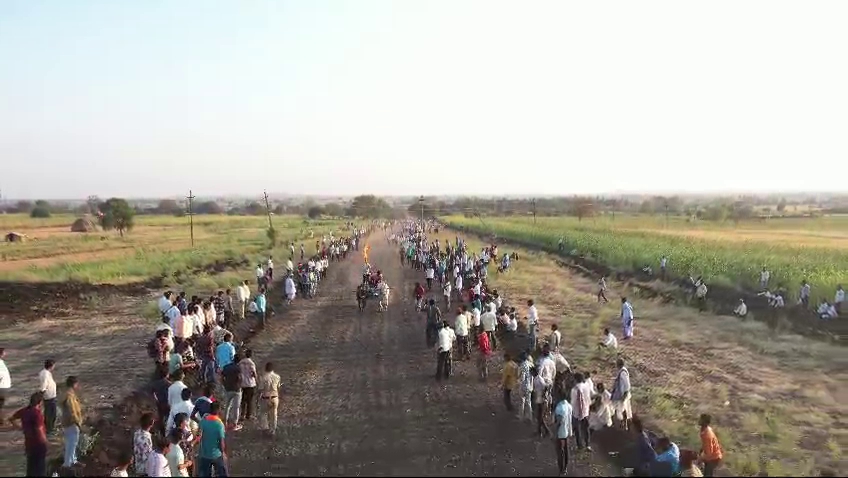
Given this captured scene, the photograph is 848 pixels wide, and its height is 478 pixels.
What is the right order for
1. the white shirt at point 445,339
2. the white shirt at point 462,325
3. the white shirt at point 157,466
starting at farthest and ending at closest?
1. the white shirt at point 462,325
2. the white shirt at point 445,339
3. the white shirt at point 157,466

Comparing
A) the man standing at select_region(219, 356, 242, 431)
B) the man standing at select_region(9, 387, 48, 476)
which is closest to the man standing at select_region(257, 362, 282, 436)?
the man standing at select_region(219, 356, 242, 431)

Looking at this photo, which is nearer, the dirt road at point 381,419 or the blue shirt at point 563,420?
the blue shirt at point 563,420

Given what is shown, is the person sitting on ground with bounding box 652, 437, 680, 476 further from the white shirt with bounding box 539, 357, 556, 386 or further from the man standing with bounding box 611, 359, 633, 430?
the white shirt with bounding box 539, 357, 556, 386

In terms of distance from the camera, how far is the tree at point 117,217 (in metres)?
70.2

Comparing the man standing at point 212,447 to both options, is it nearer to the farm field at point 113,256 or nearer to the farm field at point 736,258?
the farm field at point 736,258

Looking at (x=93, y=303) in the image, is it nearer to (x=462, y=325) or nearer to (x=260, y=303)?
(x=260, y=303)

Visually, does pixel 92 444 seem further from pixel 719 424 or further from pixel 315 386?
pixel 719 424

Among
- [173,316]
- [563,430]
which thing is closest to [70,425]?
[173,316]

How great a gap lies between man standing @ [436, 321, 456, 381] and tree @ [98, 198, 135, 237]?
206 ft

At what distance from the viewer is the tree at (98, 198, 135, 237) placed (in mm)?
70188

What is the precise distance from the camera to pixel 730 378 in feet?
53.0

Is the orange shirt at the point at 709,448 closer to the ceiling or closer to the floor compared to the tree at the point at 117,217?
closer to the floor

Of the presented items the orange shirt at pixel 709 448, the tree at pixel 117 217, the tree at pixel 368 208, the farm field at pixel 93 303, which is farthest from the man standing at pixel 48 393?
the tree at pixel 368 208

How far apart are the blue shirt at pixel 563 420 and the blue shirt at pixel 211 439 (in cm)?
471
